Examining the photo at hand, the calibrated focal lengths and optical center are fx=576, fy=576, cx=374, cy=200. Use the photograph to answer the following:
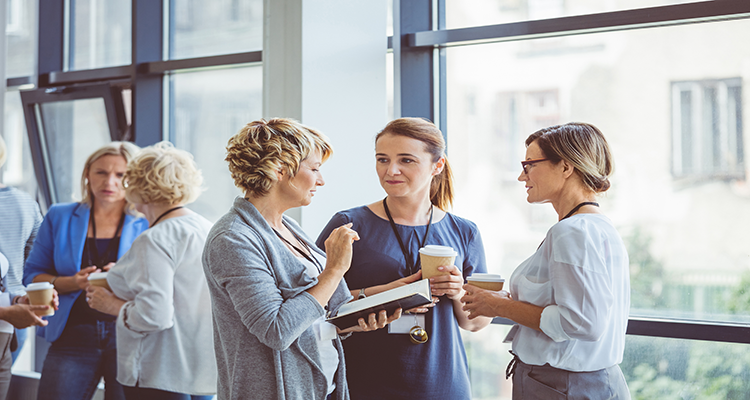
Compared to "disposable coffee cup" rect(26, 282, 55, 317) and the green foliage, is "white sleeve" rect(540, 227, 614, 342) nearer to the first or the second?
the green foliage

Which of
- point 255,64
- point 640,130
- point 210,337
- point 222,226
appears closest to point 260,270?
point 222,226

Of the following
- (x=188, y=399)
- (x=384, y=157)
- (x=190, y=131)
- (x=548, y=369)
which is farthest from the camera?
(x=190, y=131)

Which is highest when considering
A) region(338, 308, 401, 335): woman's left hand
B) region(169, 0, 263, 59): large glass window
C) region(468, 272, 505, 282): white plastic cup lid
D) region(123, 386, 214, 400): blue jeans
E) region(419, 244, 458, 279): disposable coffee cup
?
region(169, 0, 263, 59): large glass window

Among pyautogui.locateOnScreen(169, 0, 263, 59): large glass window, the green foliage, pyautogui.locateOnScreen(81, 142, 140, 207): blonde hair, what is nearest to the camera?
the green foliage

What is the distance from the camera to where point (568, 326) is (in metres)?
1.58

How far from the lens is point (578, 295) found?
1580 mm

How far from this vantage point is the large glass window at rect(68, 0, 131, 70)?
3.92 metres

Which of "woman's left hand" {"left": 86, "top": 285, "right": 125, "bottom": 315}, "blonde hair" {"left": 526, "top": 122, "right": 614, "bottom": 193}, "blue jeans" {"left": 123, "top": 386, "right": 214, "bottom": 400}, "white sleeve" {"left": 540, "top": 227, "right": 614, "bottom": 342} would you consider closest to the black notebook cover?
"white sleeve" {"left": 540, "top": 227, "right": 614, "bottom": 342}

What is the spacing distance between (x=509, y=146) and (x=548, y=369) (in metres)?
1.39

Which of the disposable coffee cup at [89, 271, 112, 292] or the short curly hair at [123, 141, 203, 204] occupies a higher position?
the short curly hair at [123, 141, 203, 204]

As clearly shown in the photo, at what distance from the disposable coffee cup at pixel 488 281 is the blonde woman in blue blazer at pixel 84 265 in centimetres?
176

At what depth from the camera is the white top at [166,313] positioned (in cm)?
222

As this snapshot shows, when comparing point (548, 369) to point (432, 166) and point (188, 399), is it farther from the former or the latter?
point (188, 399)

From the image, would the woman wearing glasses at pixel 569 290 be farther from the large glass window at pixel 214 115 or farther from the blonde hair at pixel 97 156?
the large glass window at pixel 214 115
